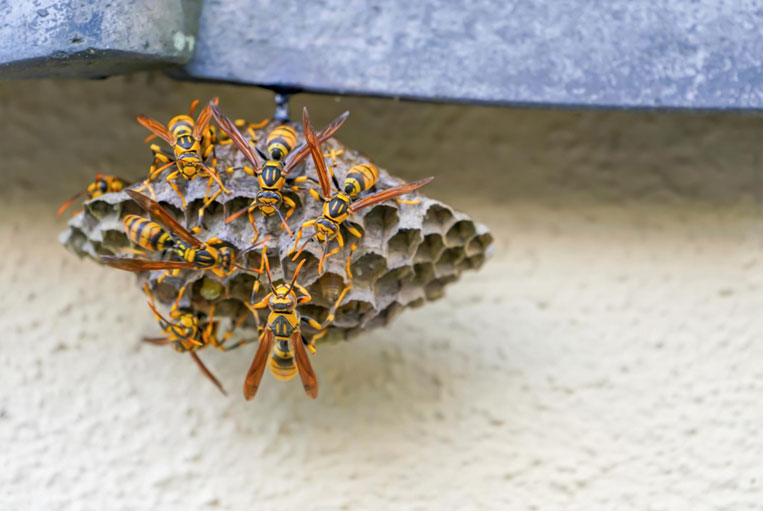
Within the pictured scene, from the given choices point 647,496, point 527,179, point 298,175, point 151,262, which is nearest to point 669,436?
point 647,496

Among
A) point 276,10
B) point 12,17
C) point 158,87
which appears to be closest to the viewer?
point 12,17

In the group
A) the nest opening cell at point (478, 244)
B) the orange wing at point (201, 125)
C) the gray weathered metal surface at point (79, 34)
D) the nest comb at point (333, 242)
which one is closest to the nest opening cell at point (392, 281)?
the nest comb at point (333, 242)

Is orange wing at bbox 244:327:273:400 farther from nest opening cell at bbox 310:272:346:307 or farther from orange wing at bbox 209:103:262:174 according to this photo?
orange wing at bbox 209:103:262:174

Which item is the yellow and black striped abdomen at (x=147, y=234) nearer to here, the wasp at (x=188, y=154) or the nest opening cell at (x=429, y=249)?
the wasp at (x=188, y=154)

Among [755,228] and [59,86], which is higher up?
[59,86]

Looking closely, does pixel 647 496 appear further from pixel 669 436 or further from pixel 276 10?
pixel 276 10
